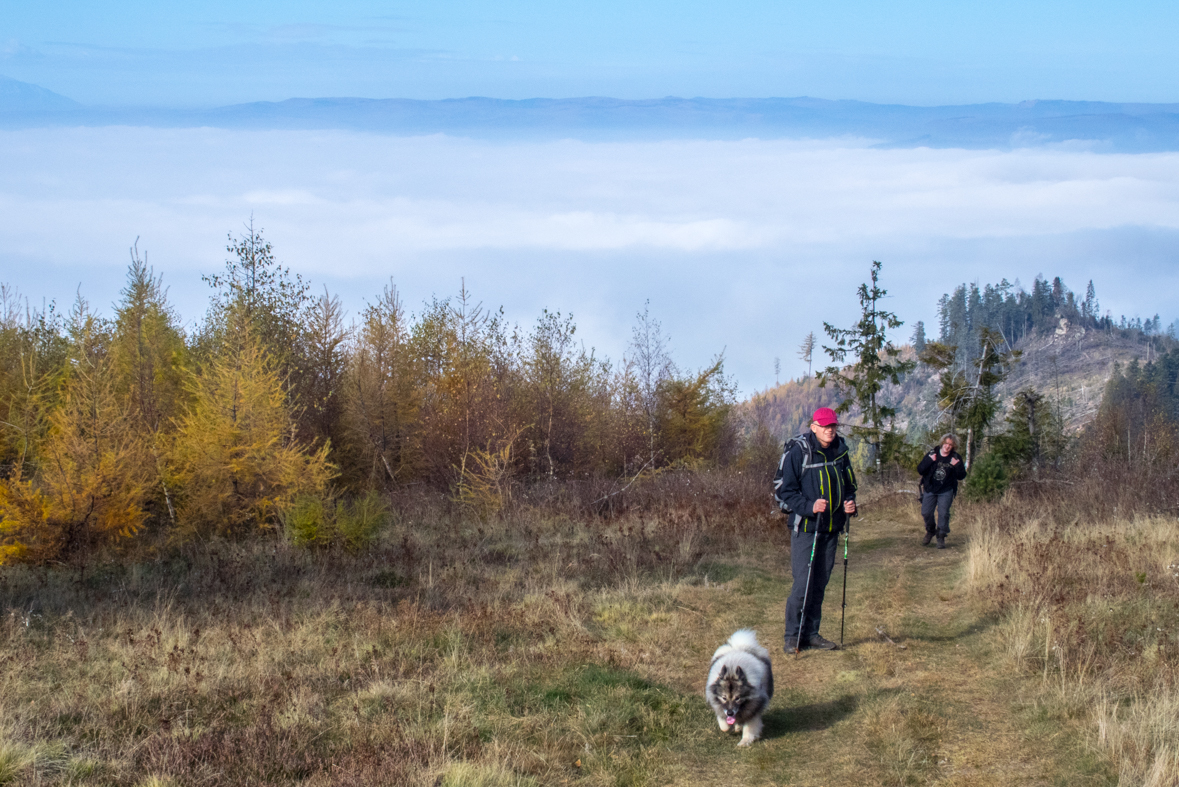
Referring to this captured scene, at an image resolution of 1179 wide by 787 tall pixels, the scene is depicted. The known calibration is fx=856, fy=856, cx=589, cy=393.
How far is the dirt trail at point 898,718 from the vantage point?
5777mm

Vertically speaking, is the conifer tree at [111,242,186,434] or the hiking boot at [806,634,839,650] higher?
the conifer tree at [111,242,186,434]

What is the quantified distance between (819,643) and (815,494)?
1.61 metres

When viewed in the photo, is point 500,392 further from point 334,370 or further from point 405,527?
point 405,527

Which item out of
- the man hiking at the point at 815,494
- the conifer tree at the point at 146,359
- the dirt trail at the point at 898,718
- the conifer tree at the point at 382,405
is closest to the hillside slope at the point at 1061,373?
the conifer tree at the point at 382,405

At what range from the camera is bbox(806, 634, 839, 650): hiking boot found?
8.36m

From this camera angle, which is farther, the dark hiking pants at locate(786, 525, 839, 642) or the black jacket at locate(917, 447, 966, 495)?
the black jacket at locate(917, 447, 966, 495)

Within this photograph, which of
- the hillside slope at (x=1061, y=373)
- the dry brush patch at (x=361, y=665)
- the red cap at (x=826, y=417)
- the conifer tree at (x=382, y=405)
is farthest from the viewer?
the hillside slope at (x=1061, y=373)

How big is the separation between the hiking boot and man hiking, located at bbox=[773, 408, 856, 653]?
1.55 feet

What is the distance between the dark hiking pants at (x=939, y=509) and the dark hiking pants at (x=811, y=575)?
731 cm

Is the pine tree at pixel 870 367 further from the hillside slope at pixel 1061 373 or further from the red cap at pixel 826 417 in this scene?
the hillside slope at pixel 1061 373

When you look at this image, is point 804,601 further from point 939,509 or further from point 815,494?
point 939,509

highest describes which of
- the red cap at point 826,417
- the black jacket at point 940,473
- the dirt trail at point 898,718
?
the red cap at point 826,417

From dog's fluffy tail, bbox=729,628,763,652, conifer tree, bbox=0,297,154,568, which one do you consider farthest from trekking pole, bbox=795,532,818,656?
conifer tree, bbox=0,297,154,568

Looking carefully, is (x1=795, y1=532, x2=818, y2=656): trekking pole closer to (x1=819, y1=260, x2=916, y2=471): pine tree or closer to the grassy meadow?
the grassy meadow
